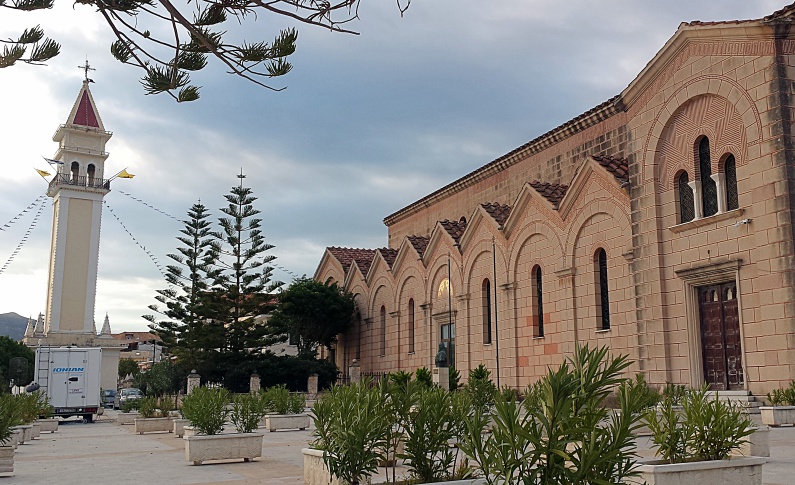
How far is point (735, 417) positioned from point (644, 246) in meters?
11.6

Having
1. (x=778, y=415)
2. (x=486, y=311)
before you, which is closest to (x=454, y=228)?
(x=486, y=311)

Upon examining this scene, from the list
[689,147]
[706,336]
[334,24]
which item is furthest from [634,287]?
[334,24]

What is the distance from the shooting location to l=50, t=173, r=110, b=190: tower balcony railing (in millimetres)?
45287

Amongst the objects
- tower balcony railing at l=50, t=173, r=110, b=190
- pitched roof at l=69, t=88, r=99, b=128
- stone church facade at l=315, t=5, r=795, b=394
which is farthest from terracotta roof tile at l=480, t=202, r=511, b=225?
pitched roof at l=69, t=88, r=99, b=128

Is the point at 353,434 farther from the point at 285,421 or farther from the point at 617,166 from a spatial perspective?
the point at 617,166

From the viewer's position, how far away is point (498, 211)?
26.0 meters

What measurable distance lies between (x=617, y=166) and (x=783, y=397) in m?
8.11

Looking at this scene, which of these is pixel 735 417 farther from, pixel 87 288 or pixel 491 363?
pixel 87 288

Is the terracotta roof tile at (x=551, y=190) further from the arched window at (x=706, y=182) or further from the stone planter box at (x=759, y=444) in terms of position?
the stone planter box at (x=759, y=444)

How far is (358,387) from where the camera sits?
7.81 m

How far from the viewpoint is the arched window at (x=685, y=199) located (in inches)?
675

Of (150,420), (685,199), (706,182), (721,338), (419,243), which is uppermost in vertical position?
Result: (419,243)

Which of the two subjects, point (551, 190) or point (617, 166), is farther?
point (551, 190)

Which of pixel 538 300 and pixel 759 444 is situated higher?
pixel 538 300
